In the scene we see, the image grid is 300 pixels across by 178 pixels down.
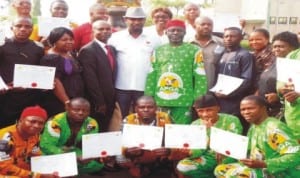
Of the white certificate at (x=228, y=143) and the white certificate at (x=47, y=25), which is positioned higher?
the white certificate at (x=47, y=25)

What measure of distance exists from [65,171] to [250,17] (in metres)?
18.0

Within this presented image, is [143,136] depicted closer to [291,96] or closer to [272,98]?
[272,98]

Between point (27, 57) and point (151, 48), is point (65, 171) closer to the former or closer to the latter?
point (27, 57)

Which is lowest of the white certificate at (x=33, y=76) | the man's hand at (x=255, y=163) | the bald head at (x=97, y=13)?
the man's hand at (x=255, y=163)

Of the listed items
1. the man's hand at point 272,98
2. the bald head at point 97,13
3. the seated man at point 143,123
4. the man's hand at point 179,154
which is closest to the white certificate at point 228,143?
the man's hand at point 179,154

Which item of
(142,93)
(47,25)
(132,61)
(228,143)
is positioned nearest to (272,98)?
(228,143)

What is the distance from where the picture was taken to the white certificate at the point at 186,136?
5496 millimetres

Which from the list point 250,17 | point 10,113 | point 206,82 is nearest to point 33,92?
point 10,113

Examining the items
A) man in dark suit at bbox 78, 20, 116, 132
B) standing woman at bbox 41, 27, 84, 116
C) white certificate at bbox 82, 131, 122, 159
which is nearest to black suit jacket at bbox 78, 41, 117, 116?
man in dark suit at bbox 78, 20, 116, 132

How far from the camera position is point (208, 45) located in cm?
650

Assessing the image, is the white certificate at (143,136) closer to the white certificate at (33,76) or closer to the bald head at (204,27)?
the white certificate at (33,76)

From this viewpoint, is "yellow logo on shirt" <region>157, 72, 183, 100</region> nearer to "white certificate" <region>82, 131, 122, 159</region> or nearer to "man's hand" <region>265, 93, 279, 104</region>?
"white certificate" <region>82, 131, 122, 159</region>

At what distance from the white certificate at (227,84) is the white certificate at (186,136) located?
0.74 meters

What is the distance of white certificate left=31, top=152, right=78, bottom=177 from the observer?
5059 millimetres
